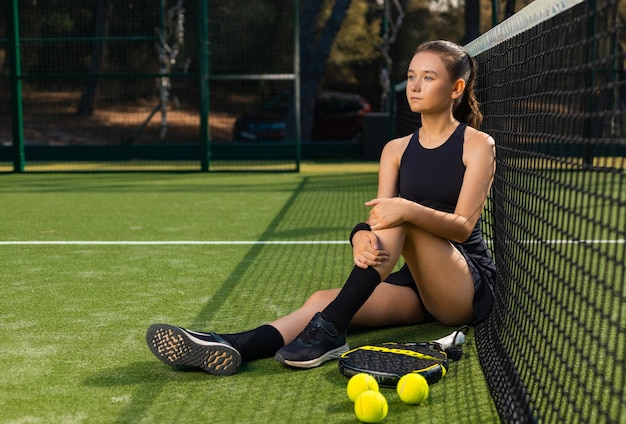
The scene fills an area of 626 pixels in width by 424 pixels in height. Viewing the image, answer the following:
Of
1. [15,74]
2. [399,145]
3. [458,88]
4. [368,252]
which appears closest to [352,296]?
[368,252]

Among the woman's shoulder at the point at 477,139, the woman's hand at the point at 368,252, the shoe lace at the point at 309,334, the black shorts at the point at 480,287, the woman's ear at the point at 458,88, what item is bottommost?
the shoe lace at the point at 309,334

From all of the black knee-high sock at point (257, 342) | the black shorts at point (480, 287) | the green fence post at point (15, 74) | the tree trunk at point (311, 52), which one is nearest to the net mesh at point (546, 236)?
the black shorts at point (480, 287)

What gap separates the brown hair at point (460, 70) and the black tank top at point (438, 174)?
107 millimetres

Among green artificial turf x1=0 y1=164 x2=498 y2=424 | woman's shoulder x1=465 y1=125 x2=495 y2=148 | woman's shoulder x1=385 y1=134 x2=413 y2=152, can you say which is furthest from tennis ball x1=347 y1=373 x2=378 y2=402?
woman's shoulder x1=385 y1=134 x2=413 y2=152

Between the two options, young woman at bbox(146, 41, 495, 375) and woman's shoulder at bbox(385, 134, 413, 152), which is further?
woman's shoulder at bbox(385, 134, 413, 152)

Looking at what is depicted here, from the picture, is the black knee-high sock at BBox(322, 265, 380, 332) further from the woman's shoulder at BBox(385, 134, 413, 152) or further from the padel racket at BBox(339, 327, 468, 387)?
the woman's shoulder at BBox(385, 134, 413, 152)

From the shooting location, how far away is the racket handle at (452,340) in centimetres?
348

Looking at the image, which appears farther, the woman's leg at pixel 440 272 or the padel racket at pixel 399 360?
the woman's leg at pixel 440 272

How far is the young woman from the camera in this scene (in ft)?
10.5

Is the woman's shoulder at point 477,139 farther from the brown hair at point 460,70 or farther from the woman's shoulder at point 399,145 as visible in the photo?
the woman's shoulder at point 399,145

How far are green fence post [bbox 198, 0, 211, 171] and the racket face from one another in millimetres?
9385

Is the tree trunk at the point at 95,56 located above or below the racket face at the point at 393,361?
above

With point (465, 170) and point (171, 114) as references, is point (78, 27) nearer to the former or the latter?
point (171, 114)

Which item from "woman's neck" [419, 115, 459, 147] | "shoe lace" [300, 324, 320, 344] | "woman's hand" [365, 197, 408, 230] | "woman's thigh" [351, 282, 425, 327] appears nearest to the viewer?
"woman's hand" [365, 197, 408, 230]
